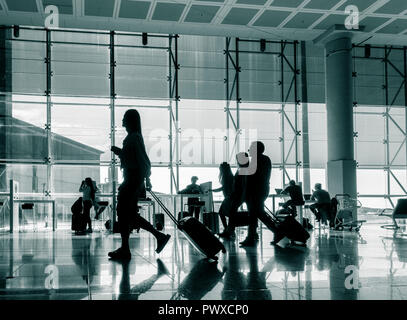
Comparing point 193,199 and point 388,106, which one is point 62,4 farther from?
point 388,106

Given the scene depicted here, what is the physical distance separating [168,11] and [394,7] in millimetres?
5057

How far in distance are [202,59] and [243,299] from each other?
41.1ft

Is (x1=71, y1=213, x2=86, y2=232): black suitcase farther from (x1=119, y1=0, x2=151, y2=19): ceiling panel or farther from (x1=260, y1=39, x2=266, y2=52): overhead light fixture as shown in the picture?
(x1=260, y1=39, x2=266, y2=52): overhead light fixture

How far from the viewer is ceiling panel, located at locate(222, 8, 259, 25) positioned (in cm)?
1194

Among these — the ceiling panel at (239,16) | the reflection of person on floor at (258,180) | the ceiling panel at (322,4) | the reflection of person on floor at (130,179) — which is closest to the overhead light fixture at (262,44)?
the ceiling panel at (239,16)

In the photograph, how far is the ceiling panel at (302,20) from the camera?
484 inches

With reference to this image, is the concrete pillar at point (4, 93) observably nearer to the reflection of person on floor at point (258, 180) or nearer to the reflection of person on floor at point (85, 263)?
the reflection of person on floor at point (85, 263)

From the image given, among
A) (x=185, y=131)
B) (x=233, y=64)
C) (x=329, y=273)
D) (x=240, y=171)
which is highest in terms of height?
(x=233, y=64)

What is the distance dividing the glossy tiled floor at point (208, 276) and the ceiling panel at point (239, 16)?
7728 millimetres

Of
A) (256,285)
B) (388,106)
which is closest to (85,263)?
(256,285)

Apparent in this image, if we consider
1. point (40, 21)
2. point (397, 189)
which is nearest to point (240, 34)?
point (40, 21)

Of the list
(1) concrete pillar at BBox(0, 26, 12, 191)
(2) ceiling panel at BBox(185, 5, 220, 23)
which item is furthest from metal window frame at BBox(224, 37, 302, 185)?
(1) concrete pillar at BBox(0, 26, 12, 191)

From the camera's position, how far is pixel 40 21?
12383 millimetres

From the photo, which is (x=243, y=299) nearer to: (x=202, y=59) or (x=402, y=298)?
(x=402, y=298)
